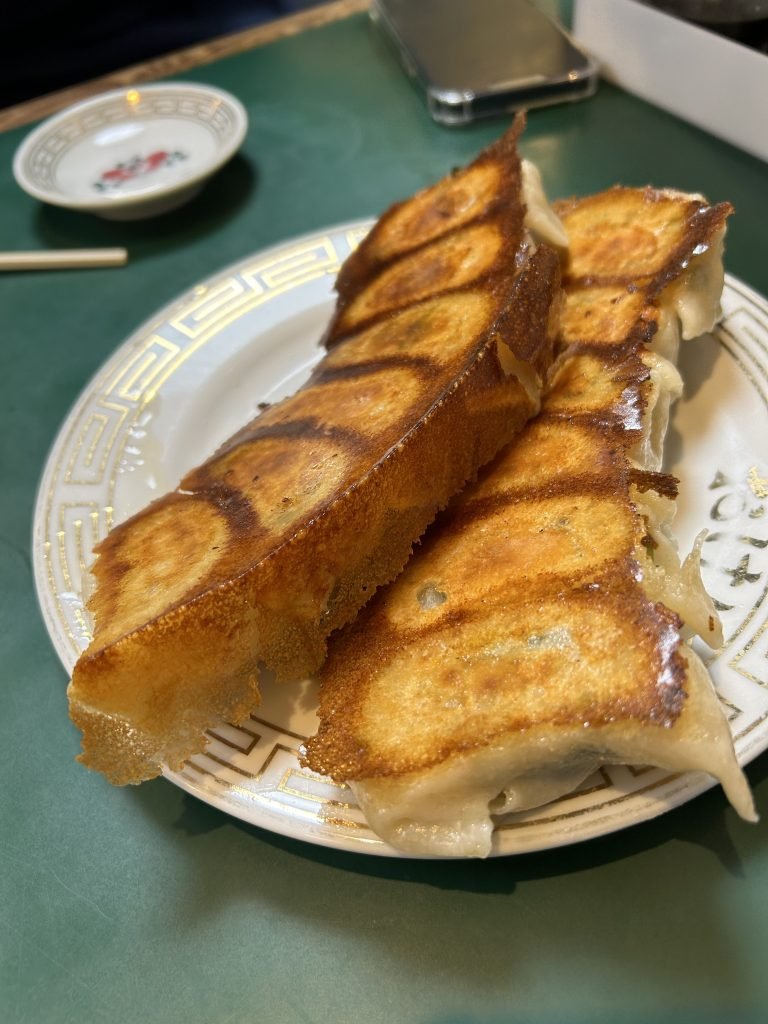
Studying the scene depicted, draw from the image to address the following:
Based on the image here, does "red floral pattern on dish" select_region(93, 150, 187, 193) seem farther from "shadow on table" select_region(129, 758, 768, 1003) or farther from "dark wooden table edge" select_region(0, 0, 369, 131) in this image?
"shadow on table" select_region(129, 758, 768, 1003)

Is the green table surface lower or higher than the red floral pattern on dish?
lower

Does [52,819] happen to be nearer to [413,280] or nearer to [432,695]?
[432,695]

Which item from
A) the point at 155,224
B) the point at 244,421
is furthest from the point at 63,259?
the point at 244,421

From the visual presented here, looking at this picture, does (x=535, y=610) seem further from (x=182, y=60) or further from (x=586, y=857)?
(x=182, y=60)

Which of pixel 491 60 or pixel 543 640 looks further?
pixel 491 60

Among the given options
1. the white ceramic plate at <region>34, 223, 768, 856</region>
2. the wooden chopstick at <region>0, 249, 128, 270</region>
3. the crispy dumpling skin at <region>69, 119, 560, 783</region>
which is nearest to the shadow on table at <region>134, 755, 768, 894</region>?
the white ceramic plate at <region>34, 223, 768, 856</region>

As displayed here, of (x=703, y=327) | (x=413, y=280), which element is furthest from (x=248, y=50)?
(x=703, y=327)

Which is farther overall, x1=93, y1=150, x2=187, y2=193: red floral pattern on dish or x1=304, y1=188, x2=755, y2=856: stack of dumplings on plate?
x1=93, y1=150, x2=187, y2=193: red floral pattern on dish
